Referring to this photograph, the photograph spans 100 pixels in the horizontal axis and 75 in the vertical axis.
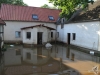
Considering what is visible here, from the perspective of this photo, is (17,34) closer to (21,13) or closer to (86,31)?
(21,13)

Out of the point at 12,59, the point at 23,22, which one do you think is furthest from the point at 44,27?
the point at 12,59

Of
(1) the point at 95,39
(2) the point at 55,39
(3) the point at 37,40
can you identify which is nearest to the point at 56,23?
(2) the point at 55,39

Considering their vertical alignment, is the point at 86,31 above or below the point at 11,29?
below

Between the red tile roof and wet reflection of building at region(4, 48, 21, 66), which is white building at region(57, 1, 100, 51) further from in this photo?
wet reflection of building at region(4, 48, 21, 66)

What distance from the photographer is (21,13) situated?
82.5 feet

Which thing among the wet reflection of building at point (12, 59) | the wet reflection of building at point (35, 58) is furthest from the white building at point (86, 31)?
the wet reflection of building at point (12, 59)

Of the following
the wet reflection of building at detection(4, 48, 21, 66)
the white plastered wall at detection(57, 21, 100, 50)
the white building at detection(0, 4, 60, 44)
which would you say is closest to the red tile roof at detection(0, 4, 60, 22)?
the white building at detection(0, 4, 60, 44)

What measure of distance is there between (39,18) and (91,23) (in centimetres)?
1259

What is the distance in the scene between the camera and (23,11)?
25.8 m

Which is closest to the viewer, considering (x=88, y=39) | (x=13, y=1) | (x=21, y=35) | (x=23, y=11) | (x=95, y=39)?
(x=95, y=39)

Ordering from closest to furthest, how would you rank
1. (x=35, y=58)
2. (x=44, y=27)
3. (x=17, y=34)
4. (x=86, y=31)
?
(x=35, y=58), (x=86, y=31), (x=44, y=27), (x=17, y=34)

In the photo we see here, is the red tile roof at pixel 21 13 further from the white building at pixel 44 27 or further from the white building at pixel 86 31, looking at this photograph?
the white building at pixel 86 31

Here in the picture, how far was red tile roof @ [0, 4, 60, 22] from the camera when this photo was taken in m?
23.6

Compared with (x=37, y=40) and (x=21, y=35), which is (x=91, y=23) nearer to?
(x=37, y=40)
